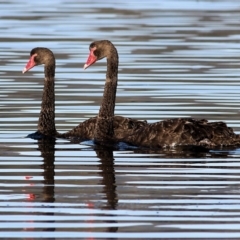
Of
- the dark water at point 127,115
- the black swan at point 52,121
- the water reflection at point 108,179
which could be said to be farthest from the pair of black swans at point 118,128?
the water reflection at point 108,179

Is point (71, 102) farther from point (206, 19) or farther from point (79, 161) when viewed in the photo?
point (206, 19)

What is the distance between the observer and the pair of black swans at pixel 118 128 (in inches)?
532

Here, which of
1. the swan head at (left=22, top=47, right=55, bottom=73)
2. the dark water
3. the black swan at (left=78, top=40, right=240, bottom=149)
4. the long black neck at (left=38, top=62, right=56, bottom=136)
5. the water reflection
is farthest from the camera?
the swan head at (left=22, top=47, right=55, bottom=73)

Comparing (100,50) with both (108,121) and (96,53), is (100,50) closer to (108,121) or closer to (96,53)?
(96,53)

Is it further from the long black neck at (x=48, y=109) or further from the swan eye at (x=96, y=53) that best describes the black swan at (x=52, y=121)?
the swan eye at (x=96, y=53)

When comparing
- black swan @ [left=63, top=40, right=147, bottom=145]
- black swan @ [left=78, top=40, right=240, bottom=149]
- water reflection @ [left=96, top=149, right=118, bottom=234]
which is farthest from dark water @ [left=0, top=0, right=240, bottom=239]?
black swan @ [left=63, top=40, right=147, bottom=145]

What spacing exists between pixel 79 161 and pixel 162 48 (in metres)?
12.2

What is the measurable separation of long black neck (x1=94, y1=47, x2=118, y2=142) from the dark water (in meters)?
0.43

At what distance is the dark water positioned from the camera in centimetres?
960

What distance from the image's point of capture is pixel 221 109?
16.3 meters

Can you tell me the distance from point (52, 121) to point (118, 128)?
2.98 ft

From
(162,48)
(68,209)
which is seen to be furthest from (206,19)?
(68,209)

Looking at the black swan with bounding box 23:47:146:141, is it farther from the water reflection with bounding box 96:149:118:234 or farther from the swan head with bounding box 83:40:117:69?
the water reflection with bounding box 96:149:118:234

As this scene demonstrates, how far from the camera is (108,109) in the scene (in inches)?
579
